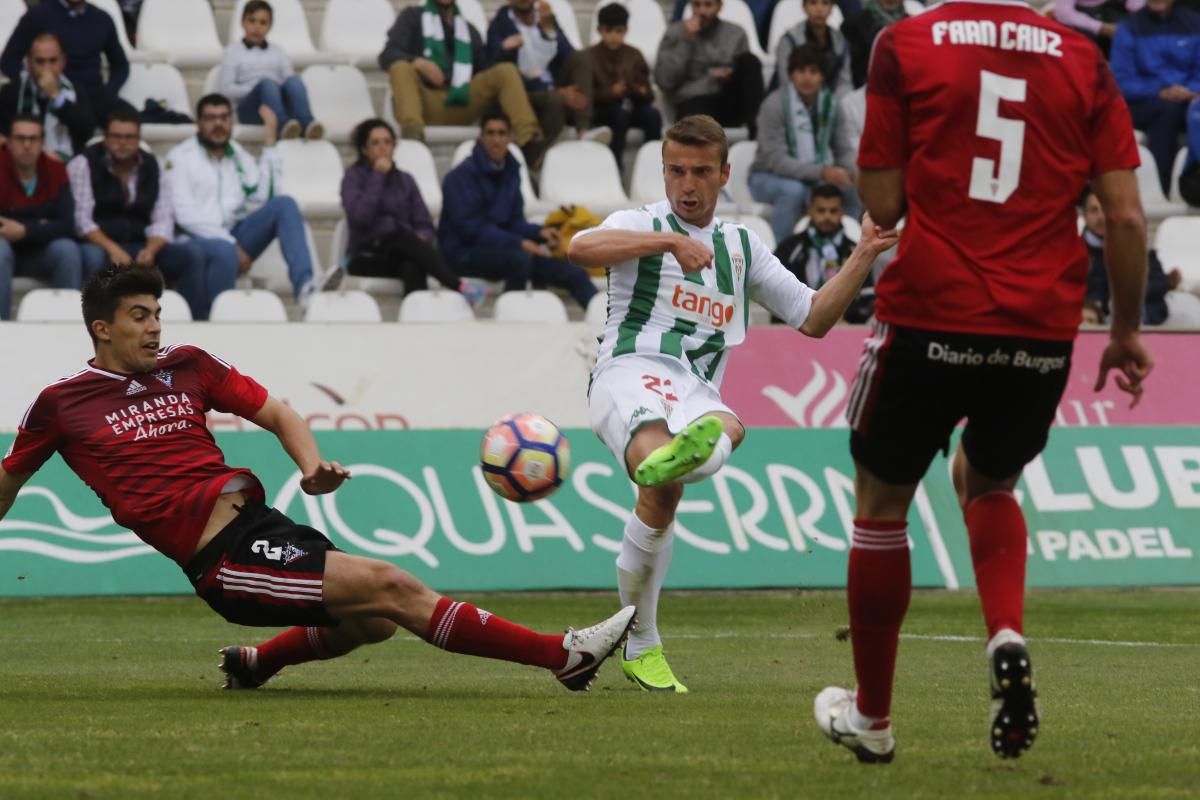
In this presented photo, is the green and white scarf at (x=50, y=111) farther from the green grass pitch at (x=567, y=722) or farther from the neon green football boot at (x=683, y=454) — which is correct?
the neon green football boot at (x=683, y=454)

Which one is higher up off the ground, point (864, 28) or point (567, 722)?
point (567, 722)

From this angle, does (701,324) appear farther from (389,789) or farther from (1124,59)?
(1124,59)

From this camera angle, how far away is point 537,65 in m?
18.3

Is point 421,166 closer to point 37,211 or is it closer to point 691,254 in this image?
point 37,211

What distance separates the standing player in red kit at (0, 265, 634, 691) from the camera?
7.07 meters

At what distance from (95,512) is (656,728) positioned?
7224 millimetres

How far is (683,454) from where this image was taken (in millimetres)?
6910

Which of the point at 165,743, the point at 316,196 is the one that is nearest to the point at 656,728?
the point at 165,743

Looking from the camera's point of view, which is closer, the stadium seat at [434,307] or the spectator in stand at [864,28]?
the stadium seat at [434,307]

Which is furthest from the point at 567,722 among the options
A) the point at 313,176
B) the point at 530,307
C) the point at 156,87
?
the point at 156,87

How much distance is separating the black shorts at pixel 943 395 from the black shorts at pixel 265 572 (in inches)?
96.9

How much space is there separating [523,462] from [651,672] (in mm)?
985

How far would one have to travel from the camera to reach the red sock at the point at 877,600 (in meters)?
5.25

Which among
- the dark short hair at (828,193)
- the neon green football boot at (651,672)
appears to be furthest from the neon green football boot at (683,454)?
the dark short hair at (828,193)
